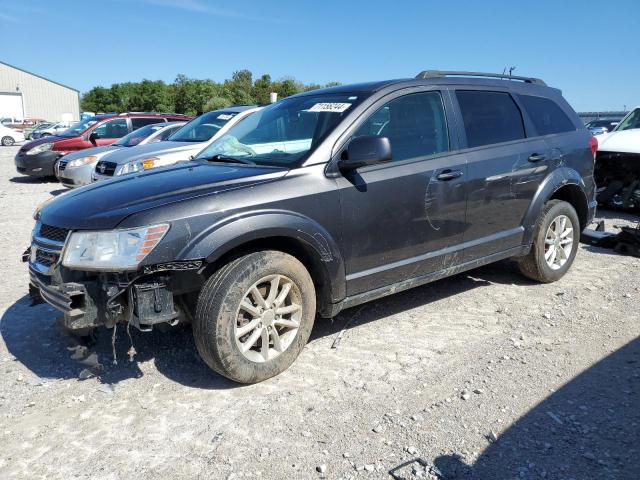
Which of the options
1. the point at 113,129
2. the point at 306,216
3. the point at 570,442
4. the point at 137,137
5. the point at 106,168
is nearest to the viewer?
the point at 570,442

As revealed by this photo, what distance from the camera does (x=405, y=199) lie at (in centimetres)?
388

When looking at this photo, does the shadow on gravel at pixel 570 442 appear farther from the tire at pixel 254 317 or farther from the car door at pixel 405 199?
the car door at pixel 405 199

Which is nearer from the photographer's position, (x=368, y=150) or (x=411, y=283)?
(x=368, y=150)

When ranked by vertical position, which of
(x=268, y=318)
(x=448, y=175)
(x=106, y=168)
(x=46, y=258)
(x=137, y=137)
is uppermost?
(x=137, y=137)

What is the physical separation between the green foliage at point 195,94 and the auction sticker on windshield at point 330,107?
126 ft

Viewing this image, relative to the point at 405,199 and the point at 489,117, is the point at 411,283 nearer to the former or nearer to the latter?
the point at 405,199

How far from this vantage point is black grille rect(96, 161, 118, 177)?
8.79 m

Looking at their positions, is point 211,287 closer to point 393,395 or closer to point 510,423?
point 393,395

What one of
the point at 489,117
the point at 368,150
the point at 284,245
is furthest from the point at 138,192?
the point at 489,117

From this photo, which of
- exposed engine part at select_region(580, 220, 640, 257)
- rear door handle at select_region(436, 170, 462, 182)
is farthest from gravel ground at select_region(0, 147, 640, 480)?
exposed engine part at select_region(580, 220, 640, 257)

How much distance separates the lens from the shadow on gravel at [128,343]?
11.8ft

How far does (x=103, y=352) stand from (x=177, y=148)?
5.00m

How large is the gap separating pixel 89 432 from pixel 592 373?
308 centimetres

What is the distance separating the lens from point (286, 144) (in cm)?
396
